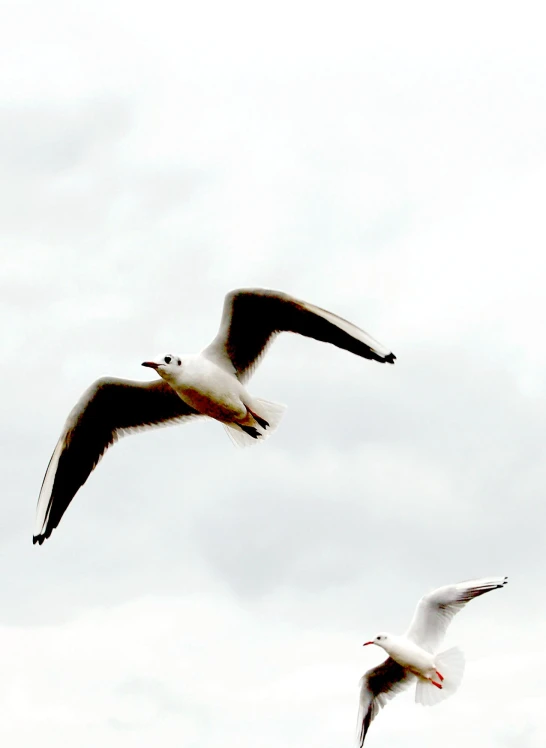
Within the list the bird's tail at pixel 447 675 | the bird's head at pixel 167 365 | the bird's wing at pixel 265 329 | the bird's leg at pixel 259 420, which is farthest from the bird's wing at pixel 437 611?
the bird's head at pixel 167 365

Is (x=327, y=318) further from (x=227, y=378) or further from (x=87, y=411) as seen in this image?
(x=87, y=411)

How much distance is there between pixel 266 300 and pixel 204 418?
7.02 ft

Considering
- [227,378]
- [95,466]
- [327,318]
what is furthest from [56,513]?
[327,318]

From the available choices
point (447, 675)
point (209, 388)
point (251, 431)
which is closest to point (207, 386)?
point (209, 388)

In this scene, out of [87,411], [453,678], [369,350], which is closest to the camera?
[369,350]

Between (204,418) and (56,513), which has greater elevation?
(204,418)

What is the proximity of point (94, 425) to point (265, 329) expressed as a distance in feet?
7.40

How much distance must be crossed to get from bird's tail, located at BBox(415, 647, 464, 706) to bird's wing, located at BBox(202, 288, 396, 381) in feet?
18.4

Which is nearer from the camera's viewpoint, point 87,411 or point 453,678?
point 87,411

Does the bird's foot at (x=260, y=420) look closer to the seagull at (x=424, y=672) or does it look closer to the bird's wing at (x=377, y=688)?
the seagull at (x=424, y=672)

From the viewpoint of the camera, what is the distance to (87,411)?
1352 centimetres

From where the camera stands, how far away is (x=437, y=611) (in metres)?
17.0

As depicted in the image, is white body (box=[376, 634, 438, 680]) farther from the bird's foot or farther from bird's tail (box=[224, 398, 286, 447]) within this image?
the bird's foot

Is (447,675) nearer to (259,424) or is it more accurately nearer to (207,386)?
(259,424)
